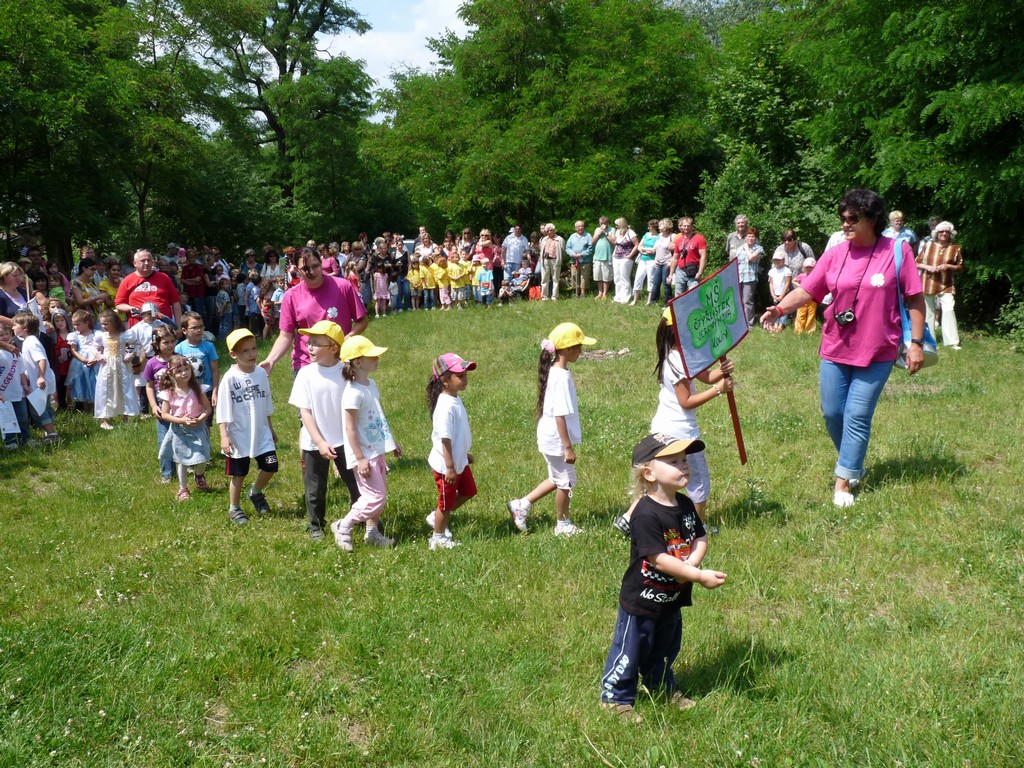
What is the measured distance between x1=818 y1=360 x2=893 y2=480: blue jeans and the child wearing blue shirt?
602 cm

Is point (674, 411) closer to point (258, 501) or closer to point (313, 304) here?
point (313, 304)

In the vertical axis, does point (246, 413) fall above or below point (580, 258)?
below

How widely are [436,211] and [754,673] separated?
Answer: 114 feet

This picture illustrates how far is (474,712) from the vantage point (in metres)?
4.46

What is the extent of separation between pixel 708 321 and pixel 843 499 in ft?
7.15

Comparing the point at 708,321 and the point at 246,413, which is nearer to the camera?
the point at 708,321

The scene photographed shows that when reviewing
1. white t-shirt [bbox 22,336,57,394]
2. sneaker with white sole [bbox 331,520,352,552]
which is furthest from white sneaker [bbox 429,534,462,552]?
white t-shirt [bbox 22,336,57,394]

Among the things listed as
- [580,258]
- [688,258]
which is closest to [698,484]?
[688,258]

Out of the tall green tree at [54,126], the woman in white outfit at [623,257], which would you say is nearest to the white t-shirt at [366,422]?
the woman in white outfit at [623,257]

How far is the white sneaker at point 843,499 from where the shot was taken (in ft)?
23.1

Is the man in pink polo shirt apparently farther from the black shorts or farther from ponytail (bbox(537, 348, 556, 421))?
ponytail (bbox(537, 348, 556, 421))

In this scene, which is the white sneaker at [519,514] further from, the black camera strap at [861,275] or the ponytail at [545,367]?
the black camera strap at [861,275]

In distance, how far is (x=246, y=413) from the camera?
7.76 metres

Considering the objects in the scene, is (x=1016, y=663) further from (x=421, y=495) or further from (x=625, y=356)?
(x=625, y=356)
